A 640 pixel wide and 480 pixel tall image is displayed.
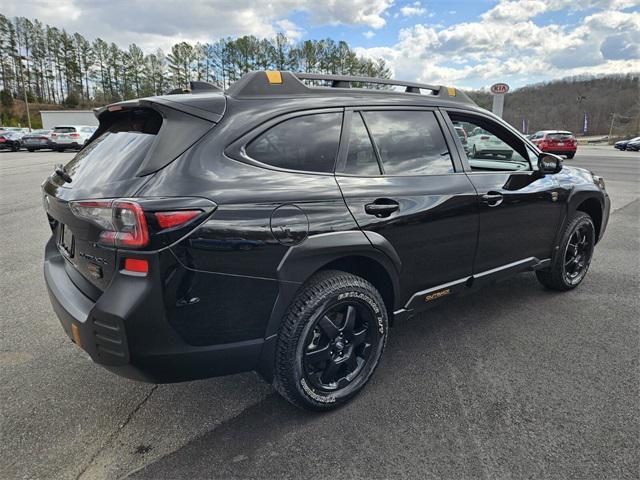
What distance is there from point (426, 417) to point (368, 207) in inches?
47.1

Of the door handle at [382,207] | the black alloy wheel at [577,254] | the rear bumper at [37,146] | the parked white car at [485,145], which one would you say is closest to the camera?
the door handle at [382,207]

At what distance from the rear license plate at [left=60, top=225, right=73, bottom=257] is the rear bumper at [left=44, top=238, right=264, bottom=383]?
30 cm

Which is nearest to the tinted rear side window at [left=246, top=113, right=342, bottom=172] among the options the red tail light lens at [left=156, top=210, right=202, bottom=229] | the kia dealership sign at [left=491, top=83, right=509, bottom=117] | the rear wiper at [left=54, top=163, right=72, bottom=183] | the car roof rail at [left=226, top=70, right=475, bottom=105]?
the car roof rail at [left=226, top=70, right=475, bottom=105]

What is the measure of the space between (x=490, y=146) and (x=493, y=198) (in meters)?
0.86

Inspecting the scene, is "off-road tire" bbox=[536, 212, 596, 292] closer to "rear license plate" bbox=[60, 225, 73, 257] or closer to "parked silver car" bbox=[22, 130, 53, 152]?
"rear license plate" bbox=[60, 225, 73, 257]

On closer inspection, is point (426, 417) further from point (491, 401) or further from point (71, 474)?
point (71, 474)

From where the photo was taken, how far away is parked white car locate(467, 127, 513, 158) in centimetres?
355

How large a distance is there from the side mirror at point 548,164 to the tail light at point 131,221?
2.93m

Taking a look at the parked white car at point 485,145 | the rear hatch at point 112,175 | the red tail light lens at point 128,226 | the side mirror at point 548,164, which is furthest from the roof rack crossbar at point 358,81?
the red tail light lens at point 128,226

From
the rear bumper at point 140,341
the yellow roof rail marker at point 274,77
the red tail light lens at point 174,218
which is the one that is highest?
the yellow roof rail marker at point 274,77

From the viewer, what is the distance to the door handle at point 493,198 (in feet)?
10.4

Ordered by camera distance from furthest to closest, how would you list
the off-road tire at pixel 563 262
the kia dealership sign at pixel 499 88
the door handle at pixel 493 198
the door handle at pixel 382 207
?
the kia dealership sign at pixel 499 88 → the off-road tire at pixel 563 262 → the door handle at pixel 493 198 → the door handle at pixel 382 207

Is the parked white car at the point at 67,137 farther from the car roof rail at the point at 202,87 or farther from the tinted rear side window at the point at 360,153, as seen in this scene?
the tinted rear side window at the point at 360,153

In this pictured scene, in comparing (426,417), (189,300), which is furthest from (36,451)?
(426,417)
